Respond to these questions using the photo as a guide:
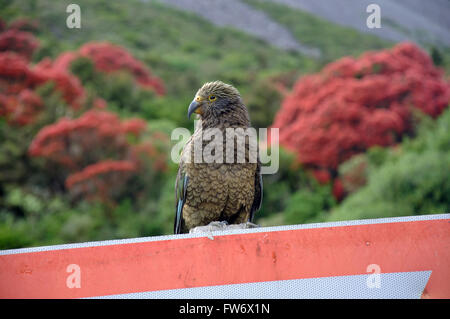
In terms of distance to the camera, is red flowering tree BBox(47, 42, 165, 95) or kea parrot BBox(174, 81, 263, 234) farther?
red flowering tree BBox(47, 42, 165, 95)

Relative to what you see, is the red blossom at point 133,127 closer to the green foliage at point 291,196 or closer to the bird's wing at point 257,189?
the green foliage at point 291,196

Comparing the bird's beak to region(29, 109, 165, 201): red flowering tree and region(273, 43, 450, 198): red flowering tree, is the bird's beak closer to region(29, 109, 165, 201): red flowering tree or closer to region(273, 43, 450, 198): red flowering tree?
region(29, 109, 165, 201): red flowering tree

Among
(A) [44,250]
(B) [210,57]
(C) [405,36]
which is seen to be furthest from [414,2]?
(A) [44,250]

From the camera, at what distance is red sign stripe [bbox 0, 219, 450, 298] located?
2369 millimetres

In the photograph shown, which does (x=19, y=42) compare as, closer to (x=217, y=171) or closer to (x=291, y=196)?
(x=291, y=196)

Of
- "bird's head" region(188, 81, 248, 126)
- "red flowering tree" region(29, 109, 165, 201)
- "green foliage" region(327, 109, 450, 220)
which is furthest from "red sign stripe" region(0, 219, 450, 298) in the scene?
"red flowering tree" region(29, 109, 165, 201)

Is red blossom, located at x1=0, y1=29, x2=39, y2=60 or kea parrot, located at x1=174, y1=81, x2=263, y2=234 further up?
red blossom, located at x1=0, y1=29, x2=39, y2=60

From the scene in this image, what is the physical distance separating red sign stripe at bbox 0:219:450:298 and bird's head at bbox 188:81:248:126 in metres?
1.22

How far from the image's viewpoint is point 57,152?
8.17 m

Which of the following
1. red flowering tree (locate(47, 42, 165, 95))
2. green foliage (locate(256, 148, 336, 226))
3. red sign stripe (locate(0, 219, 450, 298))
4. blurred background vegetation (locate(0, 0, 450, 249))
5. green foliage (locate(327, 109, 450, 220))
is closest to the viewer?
red sign stripe (locate(0, 219, 450, 298))

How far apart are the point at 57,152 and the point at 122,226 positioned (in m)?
1.93

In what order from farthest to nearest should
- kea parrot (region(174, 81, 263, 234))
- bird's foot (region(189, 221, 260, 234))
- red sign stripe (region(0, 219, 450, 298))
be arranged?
kea parrot (region(174, 81, 263, 234)), bird's foot (region(189, 221, 260, 234)), red sign stripe (region(0, 219, 450, 298))

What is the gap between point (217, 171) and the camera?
3.15 m

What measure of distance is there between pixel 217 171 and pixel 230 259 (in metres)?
0.90
